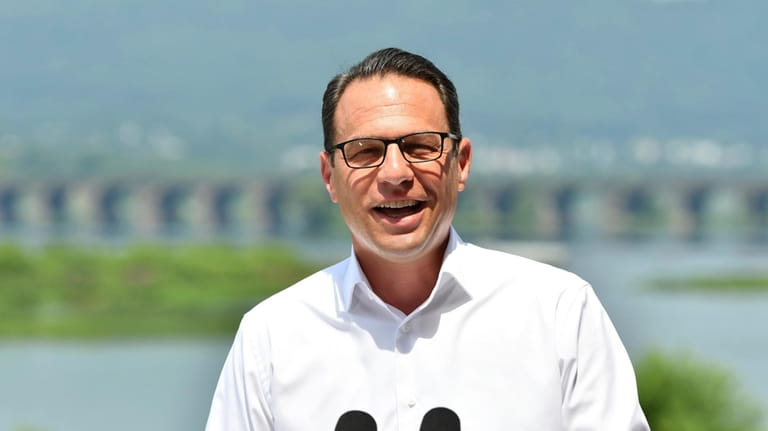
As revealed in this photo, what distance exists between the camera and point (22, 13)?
166 m

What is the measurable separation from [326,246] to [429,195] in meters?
54.0

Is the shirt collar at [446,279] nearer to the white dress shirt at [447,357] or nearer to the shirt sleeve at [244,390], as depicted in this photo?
the white dress shirt at [447,357]

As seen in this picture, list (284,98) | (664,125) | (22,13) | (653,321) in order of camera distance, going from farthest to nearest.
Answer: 1. (22,13)
2. (284,98)
3. (664,125)
4. (653,321)

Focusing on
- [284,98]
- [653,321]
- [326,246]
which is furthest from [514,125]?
[653,321]

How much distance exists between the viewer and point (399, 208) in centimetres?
157

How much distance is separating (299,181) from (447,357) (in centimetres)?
6068

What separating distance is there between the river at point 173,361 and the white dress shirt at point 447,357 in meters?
22.4

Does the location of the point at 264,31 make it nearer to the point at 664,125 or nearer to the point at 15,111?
the point at 15,111

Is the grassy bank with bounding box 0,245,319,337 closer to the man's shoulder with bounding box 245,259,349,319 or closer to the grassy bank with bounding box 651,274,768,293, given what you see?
the grassy bank with bounding box 651,274,768,293

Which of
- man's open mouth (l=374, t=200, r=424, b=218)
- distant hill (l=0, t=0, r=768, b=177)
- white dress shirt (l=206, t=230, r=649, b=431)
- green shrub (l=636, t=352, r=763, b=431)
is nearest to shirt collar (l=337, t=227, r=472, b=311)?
white dress shirt (l=206, t=230, r=649, b=431)

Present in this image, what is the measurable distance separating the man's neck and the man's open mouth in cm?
9

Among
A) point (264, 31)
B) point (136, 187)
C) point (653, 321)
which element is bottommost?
point (653, 321)

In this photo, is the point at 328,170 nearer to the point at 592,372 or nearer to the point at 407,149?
the point at 407,149

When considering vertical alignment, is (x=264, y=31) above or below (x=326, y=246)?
above
